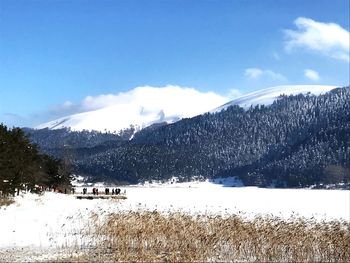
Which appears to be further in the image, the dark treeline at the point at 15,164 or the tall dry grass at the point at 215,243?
the dark treeline at the point at 15,164

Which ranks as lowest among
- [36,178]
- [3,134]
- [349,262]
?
[349,262]

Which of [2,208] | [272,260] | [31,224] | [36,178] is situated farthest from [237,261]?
[36,178]

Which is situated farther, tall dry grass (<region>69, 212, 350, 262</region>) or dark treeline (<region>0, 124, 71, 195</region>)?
dark treeline (<region>0, 124, 71, 195</region>)

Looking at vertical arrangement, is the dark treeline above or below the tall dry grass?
above

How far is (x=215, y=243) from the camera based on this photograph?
1816cm

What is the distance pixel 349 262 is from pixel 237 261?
4.09 metres

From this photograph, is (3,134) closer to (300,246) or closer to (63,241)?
(63,241)

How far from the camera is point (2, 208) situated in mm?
35781

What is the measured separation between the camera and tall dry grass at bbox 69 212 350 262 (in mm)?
16969

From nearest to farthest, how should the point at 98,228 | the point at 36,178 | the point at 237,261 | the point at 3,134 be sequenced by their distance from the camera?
1. the point at 237,261
2. the point at 98,228
3. the point at 3,134
4. the point at 36,178

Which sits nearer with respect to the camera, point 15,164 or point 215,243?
point 215,243

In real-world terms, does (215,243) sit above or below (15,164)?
below

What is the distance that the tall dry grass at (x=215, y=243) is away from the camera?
55.7ft

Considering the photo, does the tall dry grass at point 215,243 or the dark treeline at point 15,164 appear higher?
the dark treeline at point 15,164
